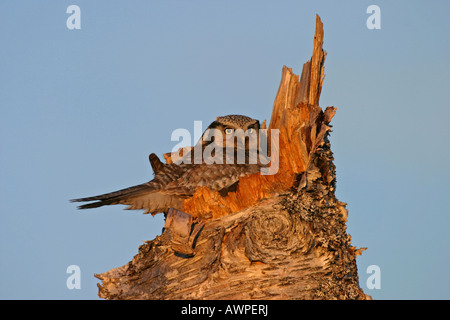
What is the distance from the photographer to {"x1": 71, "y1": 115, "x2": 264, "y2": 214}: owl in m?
6.84

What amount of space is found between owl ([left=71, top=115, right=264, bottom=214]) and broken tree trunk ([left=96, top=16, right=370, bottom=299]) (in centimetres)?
71

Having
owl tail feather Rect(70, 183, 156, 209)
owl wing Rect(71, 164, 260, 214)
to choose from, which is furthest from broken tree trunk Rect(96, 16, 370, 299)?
owl tail feather Rect(70, 183, 156, 209)

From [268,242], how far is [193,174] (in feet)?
7.02

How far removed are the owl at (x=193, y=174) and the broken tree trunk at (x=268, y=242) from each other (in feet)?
2.32

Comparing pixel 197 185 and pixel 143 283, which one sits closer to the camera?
pixel 143 283

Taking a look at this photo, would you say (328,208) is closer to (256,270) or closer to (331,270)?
(331,270)

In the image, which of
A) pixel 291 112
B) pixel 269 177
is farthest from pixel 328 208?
pixel 291 112

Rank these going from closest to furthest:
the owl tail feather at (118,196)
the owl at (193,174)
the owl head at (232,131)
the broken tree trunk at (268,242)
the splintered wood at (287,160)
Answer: the broken tree trunk at (268,242) → the splintered wood at (287,160) → the owl tail feather at (118,196) → the owl at (193,174) → the owl head at (232,131)

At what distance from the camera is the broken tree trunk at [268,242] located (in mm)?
5223

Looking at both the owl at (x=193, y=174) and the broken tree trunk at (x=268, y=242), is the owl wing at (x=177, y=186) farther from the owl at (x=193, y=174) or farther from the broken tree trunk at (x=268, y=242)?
the broken tree trunk at (x=268, y=242)

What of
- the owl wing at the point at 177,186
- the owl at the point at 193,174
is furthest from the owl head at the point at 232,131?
the owl wing at the point at 177,186

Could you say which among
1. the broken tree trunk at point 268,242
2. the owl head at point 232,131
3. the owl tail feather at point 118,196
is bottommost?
the broken tree trunk at point 268,242
